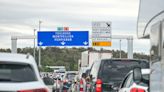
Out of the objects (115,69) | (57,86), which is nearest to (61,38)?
(57,86)

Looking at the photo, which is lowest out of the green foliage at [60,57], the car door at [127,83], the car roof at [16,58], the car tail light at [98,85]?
the green foliage at [60,57]

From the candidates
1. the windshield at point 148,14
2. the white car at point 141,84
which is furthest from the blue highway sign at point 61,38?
the windshield at point 148,14

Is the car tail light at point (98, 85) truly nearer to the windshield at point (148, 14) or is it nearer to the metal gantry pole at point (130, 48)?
the windshield at point (148, 14)

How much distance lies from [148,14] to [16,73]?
2392mm

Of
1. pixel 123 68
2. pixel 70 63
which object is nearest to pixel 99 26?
pixel 123 68

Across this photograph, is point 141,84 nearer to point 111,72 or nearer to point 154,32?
point 154,32

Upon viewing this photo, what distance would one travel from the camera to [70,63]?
4220 inches

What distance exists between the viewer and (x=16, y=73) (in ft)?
31.2

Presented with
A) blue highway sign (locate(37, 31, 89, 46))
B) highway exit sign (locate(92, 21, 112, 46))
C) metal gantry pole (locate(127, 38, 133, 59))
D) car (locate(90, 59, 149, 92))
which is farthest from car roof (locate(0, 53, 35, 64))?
blue highway sign (locate(37, 31, 89, 46))

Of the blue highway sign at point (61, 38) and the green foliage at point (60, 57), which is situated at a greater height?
the blue highway sign at point (61, 38)

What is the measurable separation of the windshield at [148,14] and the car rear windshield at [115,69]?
760 centimetres

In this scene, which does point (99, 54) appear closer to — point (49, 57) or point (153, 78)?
point (153, 78)

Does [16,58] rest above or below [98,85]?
above

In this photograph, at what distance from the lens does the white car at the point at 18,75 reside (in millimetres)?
9305
